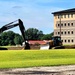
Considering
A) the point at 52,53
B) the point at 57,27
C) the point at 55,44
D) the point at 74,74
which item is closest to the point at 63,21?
the point at 57,27

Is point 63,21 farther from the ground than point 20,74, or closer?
farther from the ground

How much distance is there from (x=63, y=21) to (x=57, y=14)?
5.13 meters

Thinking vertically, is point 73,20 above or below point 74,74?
above

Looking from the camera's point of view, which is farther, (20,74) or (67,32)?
(67,32)

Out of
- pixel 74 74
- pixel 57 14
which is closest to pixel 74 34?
pixel 57 14

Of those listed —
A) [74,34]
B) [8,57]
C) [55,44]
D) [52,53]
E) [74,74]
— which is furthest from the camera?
[74,34]

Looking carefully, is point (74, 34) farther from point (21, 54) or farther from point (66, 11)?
point (21, 54)

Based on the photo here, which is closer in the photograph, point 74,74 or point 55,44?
point 74,74

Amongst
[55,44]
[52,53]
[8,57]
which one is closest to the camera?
[8,57]

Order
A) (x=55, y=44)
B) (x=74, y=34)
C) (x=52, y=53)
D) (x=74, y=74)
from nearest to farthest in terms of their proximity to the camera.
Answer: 1. (x=74, y=74)
2. (x=52, y=53)
3. (x=55, y=44)
4. (x=74, y=34)

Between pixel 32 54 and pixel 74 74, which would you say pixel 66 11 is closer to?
pixel 32 54

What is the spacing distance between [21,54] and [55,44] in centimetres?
2833

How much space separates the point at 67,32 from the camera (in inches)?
7146

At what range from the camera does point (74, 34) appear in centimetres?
17950
